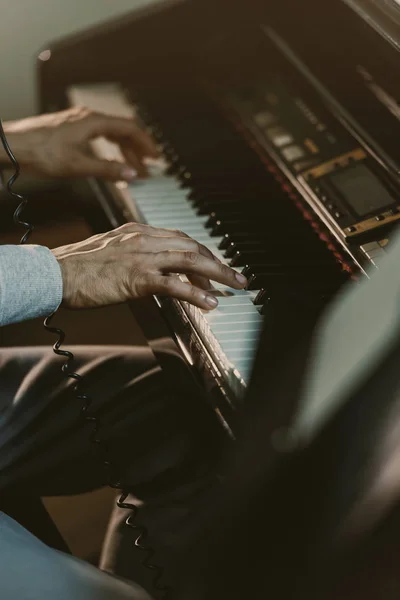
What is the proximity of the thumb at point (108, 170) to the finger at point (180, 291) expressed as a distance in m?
0.42

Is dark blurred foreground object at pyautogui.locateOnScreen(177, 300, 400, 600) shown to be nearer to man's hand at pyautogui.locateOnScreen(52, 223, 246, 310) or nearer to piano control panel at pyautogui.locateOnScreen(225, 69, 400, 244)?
man's hand at pyautogui.locateOnScreen(52, 223, 246, 310)

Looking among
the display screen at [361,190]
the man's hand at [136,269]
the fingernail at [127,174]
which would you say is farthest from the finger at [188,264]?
the fingernail at [127,174]

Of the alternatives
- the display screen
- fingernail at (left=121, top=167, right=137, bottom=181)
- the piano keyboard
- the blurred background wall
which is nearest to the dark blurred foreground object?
the piano keyboard

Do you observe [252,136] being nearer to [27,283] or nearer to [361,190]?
[361,190]

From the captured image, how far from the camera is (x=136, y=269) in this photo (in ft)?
2.74

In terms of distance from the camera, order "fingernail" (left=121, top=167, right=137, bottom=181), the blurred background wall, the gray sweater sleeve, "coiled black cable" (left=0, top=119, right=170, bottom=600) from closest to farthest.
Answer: the gray sweater sleeve
"coiled black cable" (left=0, top=119, right=170, bottom=600)
"fingernail" (left=121, top=167, right=137, bottom=181)
the blurred background wall

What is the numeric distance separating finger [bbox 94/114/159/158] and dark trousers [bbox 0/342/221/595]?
0.45 m

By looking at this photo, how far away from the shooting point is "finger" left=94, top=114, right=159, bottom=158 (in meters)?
1.26

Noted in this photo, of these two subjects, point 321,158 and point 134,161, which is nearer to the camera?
point 321,158

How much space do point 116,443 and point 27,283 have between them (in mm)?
308

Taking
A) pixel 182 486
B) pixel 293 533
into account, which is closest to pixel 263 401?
pixel 293 533

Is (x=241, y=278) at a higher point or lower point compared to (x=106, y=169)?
lower

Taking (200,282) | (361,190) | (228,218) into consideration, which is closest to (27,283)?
(200,282)

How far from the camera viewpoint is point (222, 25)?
1393 millimetres
